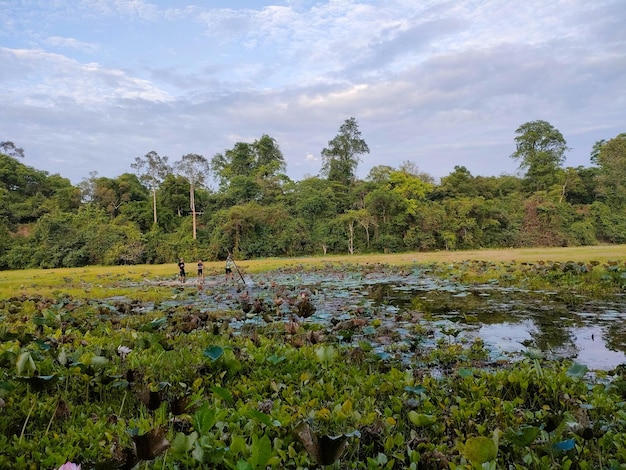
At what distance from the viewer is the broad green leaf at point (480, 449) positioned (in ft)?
5.29

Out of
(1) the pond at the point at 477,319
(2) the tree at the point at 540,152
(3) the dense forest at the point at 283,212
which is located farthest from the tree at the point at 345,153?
(1) the pond at the point at 477,319

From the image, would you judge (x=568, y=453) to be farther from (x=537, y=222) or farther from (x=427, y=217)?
(x=537, y=222)

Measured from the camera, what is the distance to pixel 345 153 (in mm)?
46156

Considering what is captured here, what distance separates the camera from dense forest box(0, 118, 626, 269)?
3538 cm

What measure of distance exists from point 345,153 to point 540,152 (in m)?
20.9

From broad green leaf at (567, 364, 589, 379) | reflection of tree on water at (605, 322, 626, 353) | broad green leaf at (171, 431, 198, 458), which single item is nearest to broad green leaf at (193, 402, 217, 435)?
broad green leaf at (171, 431, 198, 458)

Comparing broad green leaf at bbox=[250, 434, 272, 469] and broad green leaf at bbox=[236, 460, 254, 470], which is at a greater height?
broad green leaf at bbox=[250, 434, 272, 469]

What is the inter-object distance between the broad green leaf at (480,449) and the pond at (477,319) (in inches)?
77.2

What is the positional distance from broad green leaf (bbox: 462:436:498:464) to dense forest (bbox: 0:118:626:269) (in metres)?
34.9

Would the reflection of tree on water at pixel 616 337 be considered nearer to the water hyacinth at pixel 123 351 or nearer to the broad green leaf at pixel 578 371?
the broad green leaf at pixel 578 371

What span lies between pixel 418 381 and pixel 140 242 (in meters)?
35.5

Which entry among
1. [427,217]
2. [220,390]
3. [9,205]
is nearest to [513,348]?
[220,390]

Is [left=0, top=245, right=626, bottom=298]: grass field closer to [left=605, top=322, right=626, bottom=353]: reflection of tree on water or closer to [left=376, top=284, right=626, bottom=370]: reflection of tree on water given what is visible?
[left=376, top=284, right=626, bottom=370]: reflection of tree on water

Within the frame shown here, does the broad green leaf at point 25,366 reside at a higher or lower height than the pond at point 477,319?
higher
